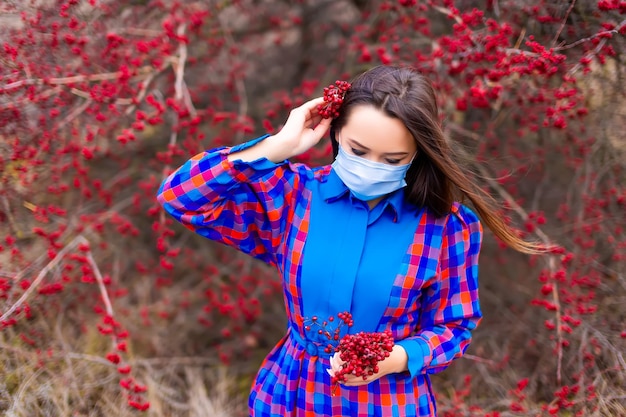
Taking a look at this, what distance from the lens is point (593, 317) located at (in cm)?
A: 260

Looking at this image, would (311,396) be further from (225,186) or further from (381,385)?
(225,186)

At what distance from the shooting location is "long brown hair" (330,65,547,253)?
1.65 meters

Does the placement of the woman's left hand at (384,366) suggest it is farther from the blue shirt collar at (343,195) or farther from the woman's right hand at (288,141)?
the woman's right hand at (288,141)

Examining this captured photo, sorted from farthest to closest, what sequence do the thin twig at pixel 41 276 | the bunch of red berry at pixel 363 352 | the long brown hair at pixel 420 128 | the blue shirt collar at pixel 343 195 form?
the thin twig at pixel 41 276
the blue shirt collar at pixel 343 195
the long brown hair at pixel 420 128
the bunch of red berry at pixel 363 352

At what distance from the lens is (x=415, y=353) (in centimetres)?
171

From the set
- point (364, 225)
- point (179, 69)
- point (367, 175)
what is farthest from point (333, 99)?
point (179, 69)

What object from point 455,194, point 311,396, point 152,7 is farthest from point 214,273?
point 455,194

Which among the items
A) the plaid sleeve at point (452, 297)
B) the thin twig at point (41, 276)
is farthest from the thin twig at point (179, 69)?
the plaid sleeve at point (452, 297)

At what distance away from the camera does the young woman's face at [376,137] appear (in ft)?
5.40

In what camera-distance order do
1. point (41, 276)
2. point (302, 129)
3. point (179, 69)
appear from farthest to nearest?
point (179, 69) → point (41, 276) → point (302, 129)

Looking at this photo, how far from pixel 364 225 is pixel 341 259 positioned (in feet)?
0.39

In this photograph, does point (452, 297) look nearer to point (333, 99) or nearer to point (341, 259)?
point (341, 259)

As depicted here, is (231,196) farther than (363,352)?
Yes

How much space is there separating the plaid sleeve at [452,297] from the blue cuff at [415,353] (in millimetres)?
13
